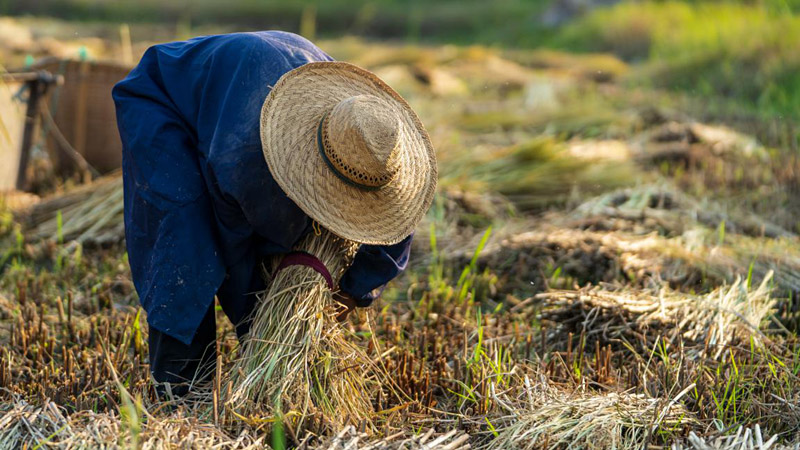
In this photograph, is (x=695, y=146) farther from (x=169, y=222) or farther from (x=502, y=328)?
(x=169, y=222)

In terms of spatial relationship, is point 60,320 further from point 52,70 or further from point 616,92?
point 616,92

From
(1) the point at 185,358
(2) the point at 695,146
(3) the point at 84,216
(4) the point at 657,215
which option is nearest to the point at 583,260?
(4) the point at 657,215

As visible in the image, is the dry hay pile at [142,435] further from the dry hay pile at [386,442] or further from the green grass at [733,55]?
the green grass at [733,55]

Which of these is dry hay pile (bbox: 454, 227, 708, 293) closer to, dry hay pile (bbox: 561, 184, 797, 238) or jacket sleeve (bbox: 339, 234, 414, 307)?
dry hay pile (bbox: 561, 184, 797, 238)

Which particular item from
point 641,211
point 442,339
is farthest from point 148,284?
point 641,211

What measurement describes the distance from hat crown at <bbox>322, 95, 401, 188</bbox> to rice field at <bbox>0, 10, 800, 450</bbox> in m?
0.36

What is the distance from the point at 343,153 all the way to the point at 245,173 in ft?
0.86

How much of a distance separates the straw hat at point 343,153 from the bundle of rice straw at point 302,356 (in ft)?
0.59

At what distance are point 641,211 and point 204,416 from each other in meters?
2.83

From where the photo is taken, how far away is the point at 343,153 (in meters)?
2.22

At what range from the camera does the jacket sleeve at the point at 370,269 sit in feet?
8.32

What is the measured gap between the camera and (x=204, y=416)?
2.32m

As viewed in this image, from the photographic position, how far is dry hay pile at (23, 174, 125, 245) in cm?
423

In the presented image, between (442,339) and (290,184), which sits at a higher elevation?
(290,184)
